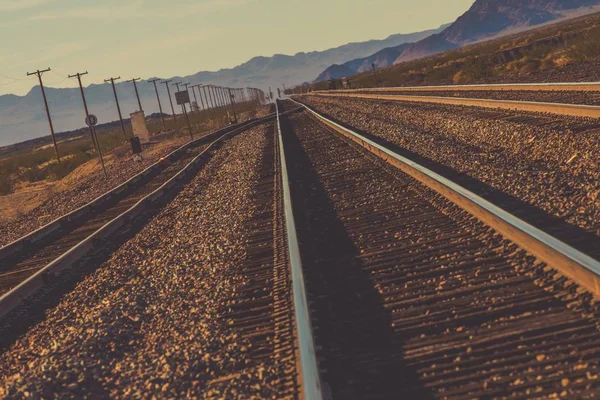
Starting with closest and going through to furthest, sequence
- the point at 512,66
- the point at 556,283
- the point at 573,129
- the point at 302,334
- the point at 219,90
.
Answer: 1. the point at 302,334
2. the point at 556,283
3. the point at 573,129
4. the point at 512,66
5. the point at 219,90

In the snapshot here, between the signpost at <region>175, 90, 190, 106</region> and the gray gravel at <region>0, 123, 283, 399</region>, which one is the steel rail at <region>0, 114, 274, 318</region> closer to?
the gray gravel at <region>0, 123, 283, 399</region>

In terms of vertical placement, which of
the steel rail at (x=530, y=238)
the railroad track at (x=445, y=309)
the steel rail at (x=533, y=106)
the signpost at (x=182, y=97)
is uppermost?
the signpost at (x=182, y=97)

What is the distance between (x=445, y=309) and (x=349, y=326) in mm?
712

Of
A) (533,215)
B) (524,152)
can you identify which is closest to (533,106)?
(524,152)

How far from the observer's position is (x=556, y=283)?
201 inches

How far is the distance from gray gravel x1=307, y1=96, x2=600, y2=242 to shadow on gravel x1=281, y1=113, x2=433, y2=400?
2.19 metres

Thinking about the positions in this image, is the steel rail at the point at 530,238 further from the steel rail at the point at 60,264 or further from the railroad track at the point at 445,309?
the steel rail at the point at 60,264

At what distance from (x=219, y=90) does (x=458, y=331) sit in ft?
551

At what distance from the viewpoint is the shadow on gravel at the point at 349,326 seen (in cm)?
422

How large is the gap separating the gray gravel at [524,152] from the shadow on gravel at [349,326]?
7.17ft

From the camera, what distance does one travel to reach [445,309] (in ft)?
16.9

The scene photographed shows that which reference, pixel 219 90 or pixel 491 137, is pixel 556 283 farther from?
pixel 219 90

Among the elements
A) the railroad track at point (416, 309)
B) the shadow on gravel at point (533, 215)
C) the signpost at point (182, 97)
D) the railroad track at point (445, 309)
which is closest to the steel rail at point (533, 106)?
the shadow on gravel at point (533, 215)

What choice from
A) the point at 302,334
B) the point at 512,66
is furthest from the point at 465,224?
the point at 512,66
